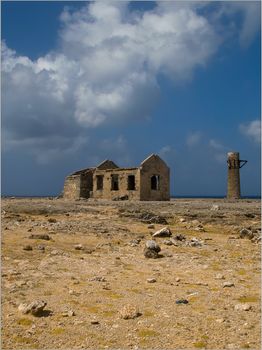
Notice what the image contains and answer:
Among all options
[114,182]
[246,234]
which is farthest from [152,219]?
[114,182]

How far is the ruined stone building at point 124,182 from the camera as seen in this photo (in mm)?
37469

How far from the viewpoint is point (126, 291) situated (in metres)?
7.66

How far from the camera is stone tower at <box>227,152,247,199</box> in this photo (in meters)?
44.7

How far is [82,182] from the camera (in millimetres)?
42875

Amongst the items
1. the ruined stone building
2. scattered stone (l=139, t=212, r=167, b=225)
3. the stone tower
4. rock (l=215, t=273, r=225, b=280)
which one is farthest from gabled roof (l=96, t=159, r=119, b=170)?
rock (l=215, t=273, r=225, b=280)

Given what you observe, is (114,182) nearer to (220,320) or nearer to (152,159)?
(152,159)

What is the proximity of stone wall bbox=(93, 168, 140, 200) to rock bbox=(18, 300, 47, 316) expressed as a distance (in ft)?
101

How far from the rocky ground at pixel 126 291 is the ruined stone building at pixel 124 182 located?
75.0 feet

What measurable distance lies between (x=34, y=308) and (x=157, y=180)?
1317 inches

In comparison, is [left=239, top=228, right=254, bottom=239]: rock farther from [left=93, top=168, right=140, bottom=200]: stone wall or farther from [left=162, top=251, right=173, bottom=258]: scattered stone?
[left=93, top=168, right=140, bottom=200]: stone wall

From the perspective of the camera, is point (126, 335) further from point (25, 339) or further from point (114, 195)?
point (114, 195)

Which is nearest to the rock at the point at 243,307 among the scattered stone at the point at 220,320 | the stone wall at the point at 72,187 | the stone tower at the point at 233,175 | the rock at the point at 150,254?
the scattered stone at the point at 220,320

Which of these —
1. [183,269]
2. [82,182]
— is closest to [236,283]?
[183,269]

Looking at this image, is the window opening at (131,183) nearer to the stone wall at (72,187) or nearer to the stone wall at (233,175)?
the stone wall at (72,187)
